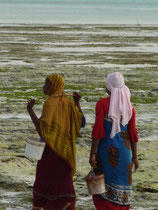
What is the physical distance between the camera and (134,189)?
6.44m

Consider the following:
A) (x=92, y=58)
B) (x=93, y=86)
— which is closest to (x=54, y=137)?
(x=93, y=86)

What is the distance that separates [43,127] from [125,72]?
13098 millimetres

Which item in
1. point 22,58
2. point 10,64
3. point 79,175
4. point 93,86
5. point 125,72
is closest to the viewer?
point 79,175

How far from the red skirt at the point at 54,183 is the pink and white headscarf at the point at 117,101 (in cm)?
49

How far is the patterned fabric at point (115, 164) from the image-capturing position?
4602 mm

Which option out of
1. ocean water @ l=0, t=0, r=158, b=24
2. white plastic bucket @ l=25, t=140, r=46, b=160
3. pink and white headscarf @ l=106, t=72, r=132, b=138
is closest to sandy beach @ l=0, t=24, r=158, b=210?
white plastic bucket @ l=25, t=140, r=46, b=160

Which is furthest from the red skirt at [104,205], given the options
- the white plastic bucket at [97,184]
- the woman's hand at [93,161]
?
the woman's hand at [93,161]

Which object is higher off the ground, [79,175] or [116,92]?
[116,92]

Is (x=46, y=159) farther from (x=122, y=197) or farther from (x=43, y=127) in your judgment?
(x=122, y=197)

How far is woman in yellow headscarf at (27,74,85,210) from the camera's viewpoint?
4.53 m

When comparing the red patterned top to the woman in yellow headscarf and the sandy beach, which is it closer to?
the woman in yellow headscarf

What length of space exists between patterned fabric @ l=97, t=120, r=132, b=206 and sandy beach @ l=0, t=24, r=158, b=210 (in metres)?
1.20

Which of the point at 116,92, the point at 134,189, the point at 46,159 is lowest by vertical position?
the point at 134,189

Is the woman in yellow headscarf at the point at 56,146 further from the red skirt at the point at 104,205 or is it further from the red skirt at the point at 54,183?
the red skirt at the point at 104,205
